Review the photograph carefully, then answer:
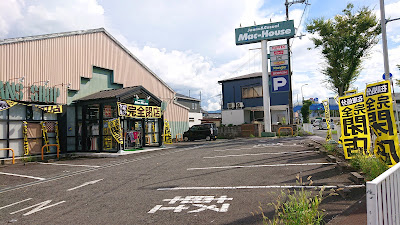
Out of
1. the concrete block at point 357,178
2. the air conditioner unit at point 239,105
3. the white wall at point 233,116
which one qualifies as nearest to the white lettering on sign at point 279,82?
the white wall at point 233,116

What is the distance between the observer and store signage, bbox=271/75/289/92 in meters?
25.7

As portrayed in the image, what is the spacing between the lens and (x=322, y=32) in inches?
787

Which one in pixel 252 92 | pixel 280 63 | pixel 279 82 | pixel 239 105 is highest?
pixel 280 63

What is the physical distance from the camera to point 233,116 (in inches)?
1314

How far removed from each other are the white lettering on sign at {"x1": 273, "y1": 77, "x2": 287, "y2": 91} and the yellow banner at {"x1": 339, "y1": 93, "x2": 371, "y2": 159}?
58.5 feet

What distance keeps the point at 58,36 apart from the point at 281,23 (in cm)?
2026

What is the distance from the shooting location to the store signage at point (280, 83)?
2570cm

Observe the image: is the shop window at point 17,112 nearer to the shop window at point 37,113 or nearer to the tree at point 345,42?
the shop window at point 37,113

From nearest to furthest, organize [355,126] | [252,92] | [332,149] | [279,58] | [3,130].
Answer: [355,126], [332,149], [3,130], [279,58], [252,92]

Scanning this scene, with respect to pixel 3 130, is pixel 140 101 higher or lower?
higher

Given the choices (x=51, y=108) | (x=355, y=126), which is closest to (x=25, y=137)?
(x=51, y=108)

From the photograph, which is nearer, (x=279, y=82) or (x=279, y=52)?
(x=279, y=82)

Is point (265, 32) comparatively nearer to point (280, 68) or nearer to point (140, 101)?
point (280, 68)

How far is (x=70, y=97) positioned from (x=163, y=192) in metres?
12.0
